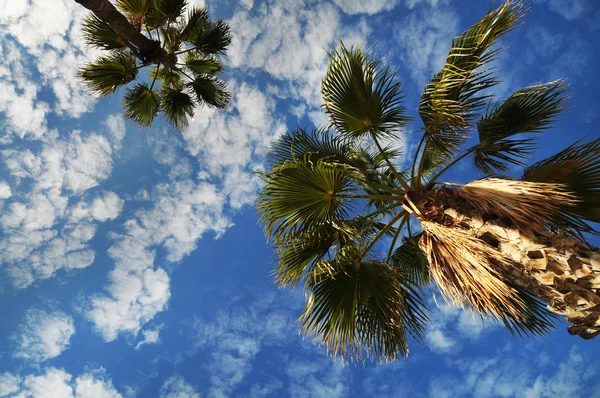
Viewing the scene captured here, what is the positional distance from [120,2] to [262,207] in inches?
210

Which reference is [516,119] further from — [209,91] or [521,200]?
[209,91]

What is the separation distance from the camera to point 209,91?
9031mm

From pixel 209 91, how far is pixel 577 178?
308 inches

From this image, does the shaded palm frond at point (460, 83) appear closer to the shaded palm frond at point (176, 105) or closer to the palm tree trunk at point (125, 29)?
the palm tree trunk at point (125, 29)

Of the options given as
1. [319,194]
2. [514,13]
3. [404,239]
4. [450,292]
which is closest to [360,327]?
[450,292]

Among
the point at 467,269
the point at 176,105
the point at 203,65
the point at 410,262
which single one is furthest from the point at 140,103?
the point at 467,269

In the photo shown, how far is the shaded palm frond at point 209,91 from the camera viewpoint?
29.6 ft

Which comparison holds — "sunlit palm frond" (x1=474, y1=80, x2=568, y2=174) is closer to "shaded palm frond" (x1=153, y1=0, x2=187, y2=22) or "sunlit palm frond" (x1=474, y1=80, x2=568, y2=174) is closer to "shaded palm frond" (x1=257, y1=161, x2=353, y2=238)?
"shaded palm frond" (x1=257, y1=161, x2=353, y2=238)

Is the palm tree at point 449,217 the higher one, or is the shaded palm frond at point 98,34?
the shaded palm frond at point 98,34

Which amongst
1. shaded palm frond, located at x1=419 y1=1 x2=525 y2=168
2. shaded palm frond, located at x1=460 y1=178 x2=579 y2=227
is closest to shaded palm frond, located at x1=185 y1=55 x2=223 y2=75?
shaded palm frond, located at x1=419 y1=1 x2=525 y2=168

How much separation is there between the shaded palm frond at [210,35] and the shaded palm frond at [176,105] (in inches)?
51.0

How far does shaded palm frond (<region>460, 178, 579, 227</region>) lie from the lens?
3260mm

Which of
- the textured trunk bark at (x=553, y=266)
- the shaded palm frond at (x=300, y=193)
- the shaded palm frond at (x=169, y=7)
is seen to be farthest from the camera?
the shaded palm frond at (x=169, y=7)

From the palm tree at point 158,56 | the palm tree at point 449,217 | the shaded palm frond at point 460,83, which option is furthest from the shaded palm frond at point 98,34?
the shaded palm frond at point 460,83
